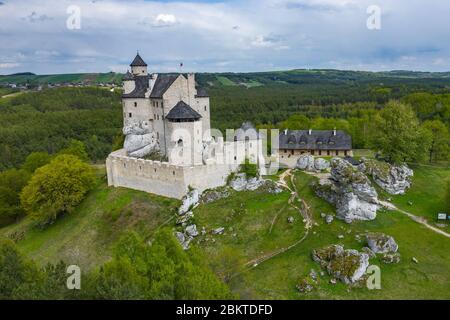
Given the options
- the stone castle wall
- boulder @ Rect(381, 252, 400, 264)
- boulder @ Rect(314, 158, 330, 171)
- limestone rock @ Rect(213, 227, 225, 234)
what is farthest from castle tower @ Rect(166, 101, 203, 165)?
boulder @ Rect(381, 252, 400, 264)

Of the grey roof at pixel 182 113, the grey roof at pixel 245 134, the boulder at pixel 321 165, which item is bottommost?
the boulder at pixel 321 165

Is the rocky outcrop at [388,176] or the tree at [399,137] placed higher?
the tree at [399,137]

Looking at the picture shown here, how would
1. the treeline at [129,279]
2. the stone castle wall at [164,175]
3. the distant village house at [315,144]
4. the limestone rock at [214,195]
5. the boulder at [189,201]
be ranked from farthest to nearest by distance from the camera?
1. the distant village house at [315,144]
2. the stone castle wall at [164,175]
3. the limestone rock at [214,195]
4. the boulder at [189,201]
5. the treeline at [129,279]

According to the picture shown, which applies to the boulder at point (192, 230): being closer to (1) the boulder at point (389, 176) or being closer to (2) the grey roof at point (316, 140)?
(1) the boulder at point (389, 176)

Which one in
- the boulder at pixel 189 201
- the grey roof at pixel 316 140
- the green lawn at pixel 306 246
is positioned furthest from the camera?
the grey roof at pixel 316 140

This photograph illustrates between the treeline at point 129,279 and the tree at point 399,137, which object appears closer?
the treeline at point 129,279

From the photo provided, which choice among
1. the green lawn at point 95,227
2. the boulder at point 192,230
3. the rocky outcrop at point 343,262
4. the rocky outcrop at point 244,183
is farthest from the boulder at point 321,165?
the green lawn at point 95,227

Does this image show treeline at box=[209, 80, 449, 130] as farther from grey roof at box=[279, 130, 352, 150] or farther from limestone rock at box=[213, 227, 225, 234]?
limestone rock at box=[213, 227, 225, 234]

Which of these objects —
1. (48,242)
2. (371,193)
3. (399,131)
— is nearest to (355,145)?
(399,131)
